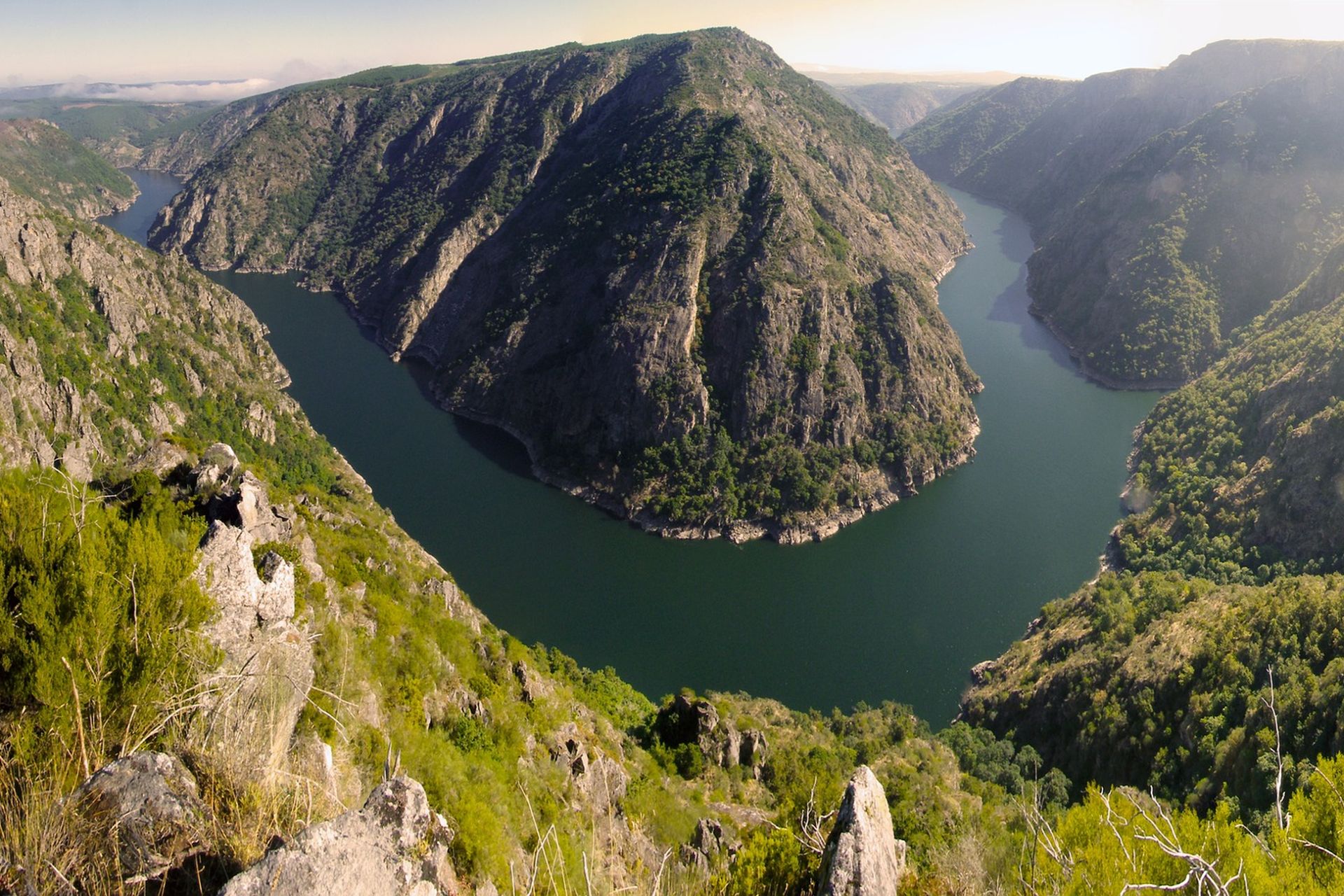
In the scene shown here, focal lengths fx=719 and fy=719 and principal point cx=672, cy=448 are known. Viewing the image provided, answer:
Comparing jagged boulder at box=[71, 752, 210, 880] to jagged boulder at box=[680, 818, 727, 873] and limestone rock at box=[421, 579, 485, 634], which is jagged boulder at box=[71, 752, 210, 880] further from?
limestone rock at box=[421, 579, 485, 634]

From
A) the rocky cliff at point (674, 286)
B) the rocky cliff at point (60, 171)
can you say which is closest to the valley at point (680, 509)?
the rocky cliff at point (674, 286)

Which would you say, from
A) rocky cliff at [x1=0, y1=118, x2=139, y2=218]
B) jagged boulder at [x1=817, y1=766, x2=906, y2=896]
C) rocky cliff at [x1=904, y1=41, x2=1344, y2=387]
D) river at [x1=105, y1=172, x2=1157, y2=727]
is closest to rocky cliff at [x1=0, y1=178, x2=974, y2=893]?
jagged boulder at [x1=817, y1=766, x2=906, y2=896]

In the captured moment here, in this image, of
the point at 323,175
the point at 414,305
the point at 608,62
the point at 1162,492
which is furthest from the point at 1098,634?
the point at 323,175

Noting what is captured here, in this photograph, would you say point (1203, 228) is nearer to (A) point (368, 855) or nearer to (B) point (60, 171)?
(A) point (368, 855)

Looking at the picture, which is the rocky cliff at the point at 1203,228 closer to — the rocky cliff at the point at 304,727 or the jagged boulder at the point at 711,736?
the rocky cliff at the point at 304,727

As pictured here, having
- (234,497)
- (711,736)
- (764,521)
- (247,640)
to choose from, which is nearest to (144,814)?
(247,640)

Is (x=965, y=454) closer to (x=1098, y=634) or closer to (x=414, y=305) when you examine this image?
(x=1098, y=634)
